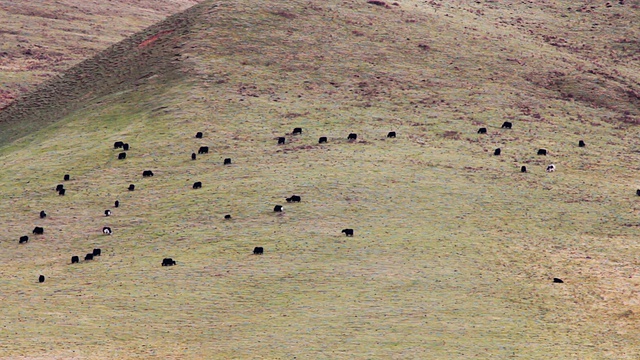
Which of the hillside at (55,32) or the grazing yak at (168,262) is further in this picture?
the hillside at (55,32)

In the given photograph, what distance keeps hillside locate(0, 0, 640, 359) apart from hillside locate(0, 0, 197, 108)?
22138 millimetres

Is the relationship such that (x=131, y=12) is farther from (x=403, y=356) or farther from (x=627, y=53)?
(x=403, y=356)

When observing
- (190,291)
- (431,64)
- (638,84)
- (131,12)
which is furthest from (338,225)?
(131,12)

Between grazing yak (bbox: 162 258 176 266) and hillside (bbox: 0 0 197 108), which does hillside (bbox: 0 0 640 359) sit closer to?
grazing yak (bbox: 162 258 176 266)

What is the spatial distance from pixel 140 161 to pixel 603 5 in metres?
56.1

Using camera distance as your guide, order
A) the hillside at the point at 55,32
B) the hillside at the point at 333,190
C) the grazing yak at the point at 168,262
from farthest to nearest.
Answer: the hillside at the point at 55,32 → the grazing yak at the point at 168,262 → the hillside at the point at 333,190

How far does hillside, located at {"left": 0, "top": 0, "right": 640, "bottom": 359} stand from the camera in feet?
103

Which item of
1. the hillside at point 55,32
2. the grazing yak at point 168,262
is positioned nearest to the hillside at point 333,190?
the grazing yak at point 168,262

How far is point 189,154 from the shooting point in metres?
53.0

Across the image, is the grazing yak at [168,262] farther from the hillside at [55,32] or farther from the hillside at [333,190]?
the hillside at [55,32]

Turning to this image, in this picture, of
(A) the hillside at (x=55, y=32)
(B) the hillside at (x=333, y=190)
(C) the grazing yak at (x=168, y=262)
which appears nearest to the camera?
(B) the hillside at (x=333, y=190)

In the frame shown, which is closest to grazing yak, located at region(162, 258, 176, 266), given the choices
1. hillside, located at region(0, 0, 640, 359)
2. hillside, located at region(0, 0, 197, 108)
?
hillside, located at region(0, 0, 640, 359)

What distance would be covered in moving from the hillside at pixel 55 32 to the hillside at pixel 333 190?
22.1 meters

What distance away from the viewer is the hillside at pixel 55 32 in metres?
93.8
